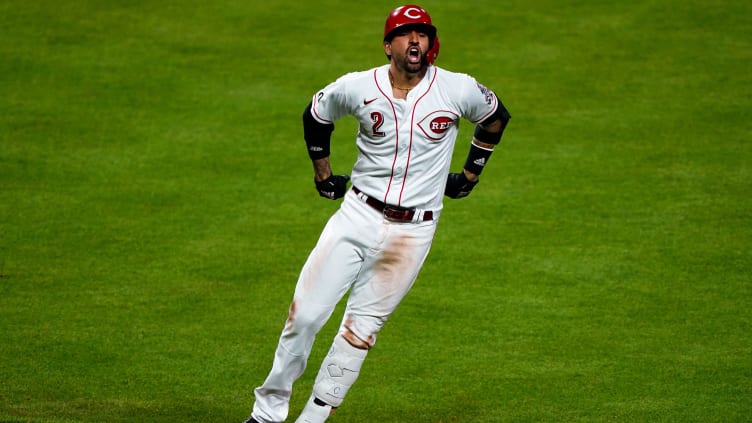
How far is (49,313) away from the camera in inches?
329

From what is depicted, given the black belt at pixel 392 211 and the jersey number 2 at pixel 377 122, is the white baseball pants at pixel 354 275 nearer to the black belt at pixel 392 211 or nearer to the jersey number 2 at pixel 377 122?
the black belt at pixel 392 211

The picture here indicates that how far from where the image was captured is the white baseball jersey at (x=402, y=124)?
600cm

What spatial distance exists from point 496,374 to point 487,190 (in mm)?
3306

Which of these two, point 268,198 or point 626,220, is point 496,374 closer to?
point 626,220

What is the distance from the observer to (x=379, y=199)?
6.06m

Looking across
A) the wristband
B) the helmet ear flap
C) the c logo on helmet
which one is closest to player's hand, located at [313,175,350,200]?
the wristband

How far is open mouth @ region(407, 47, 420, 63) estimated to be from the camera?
19.4ft

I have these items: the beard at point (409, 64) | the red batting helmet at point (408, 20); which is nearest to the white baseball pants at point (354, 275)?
the beard at point (409, 64)

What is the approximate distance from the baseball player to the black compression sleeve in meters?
0.01

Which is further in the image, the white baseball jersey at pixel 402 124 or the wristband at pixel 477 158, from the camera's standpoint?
the wristband at pixel 477 158

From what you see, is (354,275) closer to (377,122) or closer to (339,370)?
(339,370)

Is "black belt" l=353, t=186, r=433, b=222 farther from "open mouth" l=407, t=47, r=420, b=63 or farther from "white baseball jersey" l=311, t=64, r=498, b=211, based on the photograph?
"open mouth" l=407, t=47, r=420, b=63

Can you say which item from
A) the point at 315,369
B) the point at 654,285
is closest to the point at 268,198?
the point at 315,369

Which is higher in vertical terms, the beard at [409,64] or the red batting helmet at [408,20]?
the red batting helmet at [408,20]
